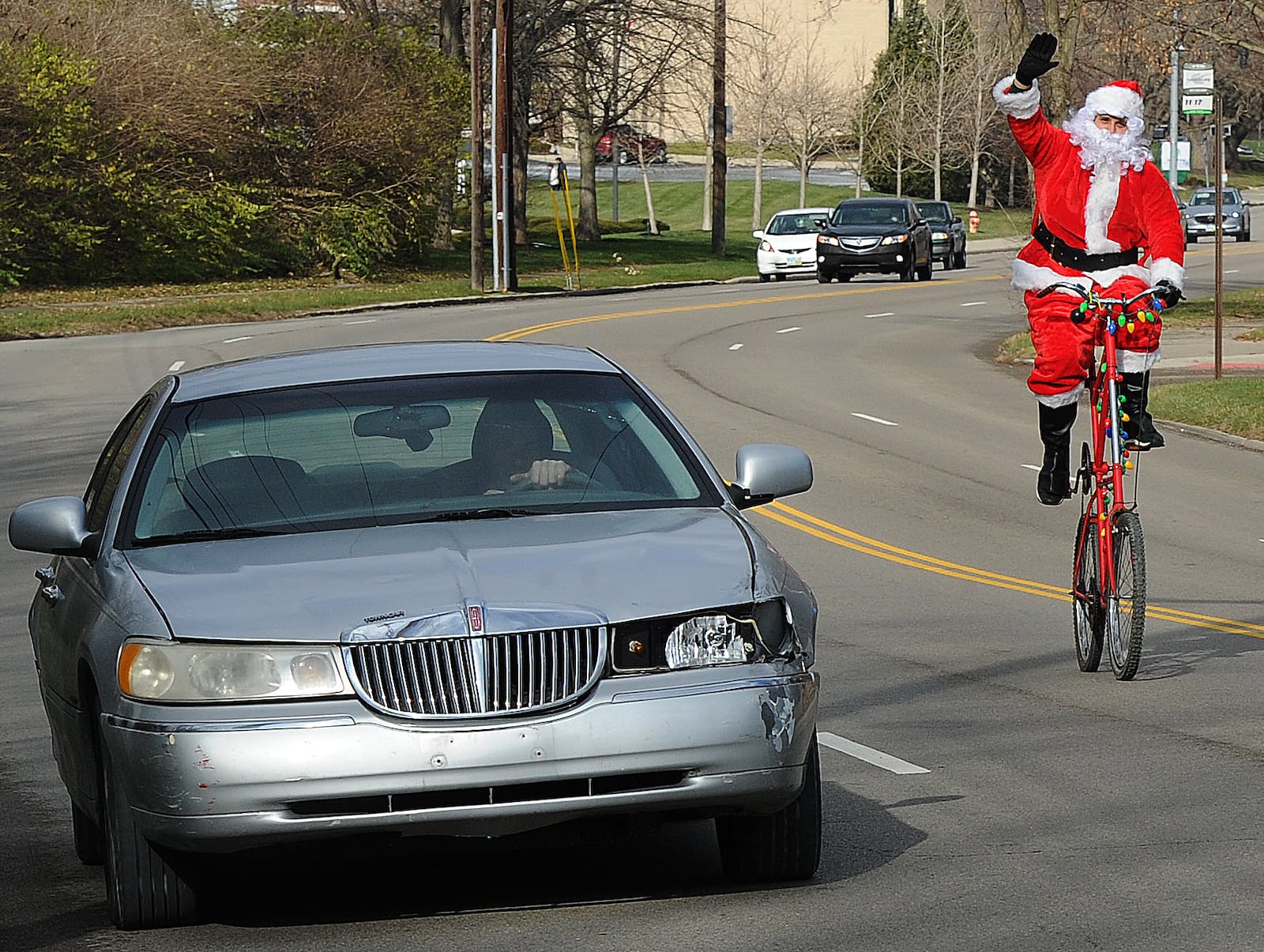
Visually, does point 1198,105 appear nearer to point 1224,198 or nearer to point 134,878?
point 134,878

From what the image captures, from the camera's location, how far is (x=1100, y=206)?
876cm

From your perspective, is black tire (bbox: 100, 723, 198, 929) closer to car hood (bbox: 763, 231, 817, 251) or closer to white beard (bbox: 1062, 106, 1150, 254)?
white beard (bbox: 1062, 106, 1150, 254)

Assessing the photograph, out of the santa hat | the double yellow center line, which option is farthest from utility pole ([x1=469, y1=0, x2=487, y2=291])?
the santa hat

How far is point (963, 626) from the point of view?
34.6ft

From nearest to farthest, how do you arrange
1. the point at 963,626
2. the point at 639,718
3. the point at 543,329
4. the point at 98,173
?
the point at 639,718, the point at 963,626, the point at 543,329, the point at 98,173

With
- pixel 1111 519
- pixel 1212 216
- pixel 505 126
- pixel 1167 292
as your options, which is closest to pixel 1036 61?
pixel 1167 292

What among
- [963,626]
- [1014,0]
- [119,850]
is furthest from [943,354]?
[119,850]

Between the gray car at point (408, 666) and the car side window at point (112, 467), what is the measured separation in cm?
19

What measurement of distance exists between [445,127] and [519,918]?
43.4 metres

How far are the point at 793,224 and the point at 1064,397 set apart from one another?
41.1 metres

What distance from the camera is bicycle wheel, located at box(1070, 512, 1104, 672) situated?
8.88 m

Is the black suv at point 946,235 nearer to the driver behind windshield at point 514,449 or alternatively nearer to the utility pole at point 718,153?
the utility pole at point 718,153

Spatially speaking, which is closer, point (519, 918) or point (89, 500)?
point (519, 918)

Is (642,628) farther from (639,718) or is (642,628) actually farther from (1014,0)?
(1014,0)
